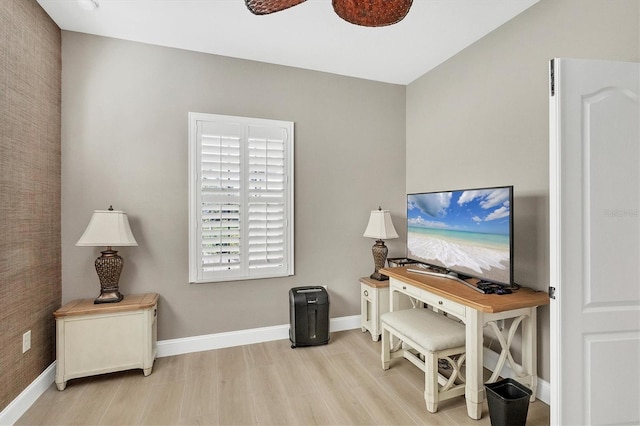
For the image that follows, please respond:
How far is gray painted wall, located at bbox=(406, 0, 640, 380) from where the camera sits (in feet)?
6.19

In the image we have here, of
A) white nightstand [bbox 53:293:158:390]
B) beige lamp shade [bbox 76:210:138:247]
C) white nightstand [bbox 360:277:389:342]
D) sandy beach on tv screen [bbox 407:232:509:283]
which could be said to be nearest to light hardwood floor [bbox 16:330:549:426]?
white nightstand [bbox 53:293:158:390]

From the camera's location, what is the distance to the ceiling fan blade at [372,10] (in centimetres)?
131

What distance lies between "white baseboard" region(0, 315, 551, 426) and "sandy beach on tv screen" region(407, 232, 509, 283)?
0.80 meters

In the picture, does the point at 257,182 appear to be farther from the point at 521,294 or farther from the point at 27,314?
the point at 521,294

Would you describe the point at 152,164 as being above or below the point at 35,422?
above

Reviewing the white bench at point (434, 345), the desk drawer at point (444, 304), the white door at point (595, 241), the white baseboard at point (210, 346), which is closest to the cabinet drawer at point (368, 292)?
the white baseboard at point (210, 346)

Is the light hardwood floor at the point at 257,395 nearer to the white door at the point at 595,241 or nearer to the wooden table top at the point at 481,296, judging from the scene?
the white door at the point at 595,241

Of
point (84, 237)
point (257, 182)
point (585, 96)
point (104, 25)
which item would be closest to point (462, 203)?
point (585, 96)

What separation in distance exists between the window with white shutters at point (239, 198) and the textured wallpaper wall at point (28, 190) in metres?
1.02

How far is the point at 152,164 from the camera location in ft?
9.15

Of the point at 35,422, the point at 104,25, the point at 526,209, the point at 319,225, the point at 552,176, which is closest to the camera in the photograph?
the point at 552,176

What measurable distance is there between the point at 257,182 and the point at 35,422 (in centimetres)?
228

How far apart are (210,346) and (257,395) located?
913 mm


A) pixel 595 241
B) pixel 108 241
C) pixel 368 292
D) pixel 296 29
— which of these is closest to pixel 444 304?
pixel 595 241
